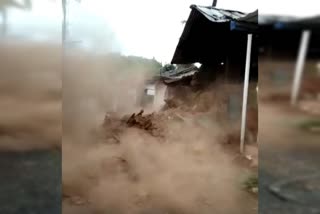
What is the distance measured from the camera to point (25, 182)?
4.20 feet

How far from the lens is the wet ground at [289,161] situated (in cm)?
111

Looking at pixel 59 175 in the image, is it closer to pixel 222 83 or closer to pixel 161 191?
pixel 161 191

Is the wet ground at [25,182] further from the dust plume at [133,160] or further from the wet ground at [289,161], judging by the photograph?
the wet ground at [289,161]

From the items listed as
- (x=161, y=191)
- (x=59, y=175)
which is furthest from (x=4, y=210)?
(x=161, y=191)

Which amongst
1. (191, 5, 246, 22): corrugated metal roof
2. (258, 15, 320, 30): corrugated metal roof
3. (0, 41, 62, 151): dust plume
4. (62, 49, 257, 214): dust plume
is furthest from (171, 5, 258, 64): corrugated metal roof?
(0, 41, 62, 151): dust plume

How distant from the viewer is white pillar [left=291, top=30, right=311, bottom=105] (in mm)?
1065

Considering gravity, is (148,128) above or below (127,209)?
above

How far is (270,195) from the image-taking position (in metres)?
1.17

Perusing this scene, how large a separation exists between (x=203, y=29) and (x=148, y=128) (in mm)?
620

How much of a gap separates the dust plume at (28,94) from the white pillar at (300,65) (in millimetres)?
950

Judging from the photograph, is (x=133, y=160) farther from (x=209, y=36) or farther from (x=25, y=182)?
(x=209, y=36)

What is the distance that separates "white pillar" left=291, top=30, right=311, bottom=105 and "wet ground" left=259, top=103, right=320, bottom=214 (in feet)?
0.19

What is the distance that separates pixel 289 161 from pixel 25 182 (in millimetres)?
1055

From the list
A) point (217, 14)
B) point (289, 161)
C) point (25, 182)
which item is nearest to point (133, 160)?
point (25, 182)
